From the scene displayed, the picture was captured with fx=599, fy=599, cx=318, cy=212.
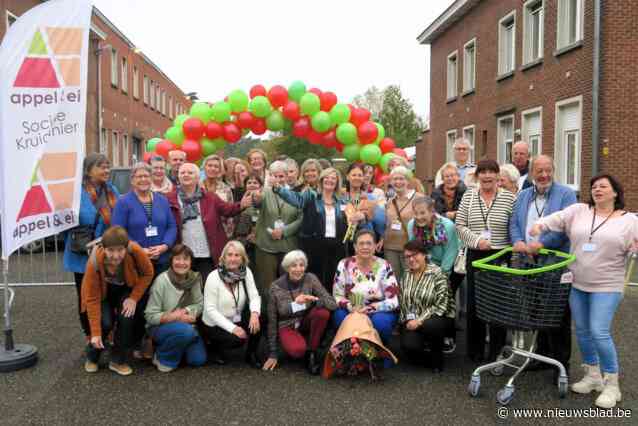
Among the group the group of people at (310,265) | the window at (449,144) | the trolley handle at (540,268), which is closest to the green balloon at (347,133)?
the group of people at (310,265)

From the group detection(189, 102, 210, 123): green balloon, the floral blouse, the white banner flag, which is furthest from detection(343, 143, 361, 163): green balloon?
the white banner flag

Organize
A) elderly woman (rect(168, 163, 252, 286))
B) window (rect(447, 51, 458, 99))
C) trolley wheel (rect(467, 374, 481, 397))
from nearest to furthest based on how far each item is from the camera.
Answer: trolley wheel (rect(467, 374, 481, 397)) → elderly woman (rect(168, 163, 252, 286)) → window (rect(447, 51, 458, 99))

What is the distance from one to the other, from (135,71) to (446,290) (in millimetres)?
29980

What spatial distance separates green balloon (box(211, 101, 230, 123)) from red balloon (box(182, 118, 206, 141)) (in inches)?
10.4

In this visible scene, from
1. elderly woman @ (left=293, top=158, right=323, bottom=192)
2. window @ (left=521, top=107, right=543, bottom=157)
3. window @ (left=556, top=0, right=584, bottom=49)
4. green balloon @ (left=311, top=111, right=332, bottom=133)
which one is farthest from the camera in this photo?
window @ (left=521, top=107, right=543, bottom=157)

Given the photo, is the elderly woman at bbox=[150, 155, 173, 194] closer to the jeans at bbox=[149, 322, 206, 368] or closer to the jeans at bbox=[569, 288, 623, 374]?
the jeans at bbox=[149, 322, 206, 368]

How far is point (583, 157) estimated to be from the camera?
14.0 meters

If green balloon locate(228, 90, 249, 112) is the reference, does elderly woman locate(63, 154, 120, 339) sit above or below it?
below

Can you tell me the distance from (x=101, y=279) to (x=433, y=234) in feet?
10.0

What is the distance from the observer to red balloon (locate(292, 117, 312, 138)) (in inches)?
402

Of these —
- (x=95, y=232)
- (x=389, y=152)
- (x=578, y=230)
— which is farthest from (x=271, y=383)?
(x=389, y=152)

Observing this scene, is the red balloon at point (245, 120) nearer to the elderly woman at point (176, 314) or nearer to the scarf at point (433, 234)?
the elderly woman at point (176, 314)

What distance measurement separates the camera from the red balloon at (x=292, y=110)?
394 inches

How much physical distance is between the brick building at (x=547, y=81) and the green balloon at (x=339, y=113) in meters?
6.66
